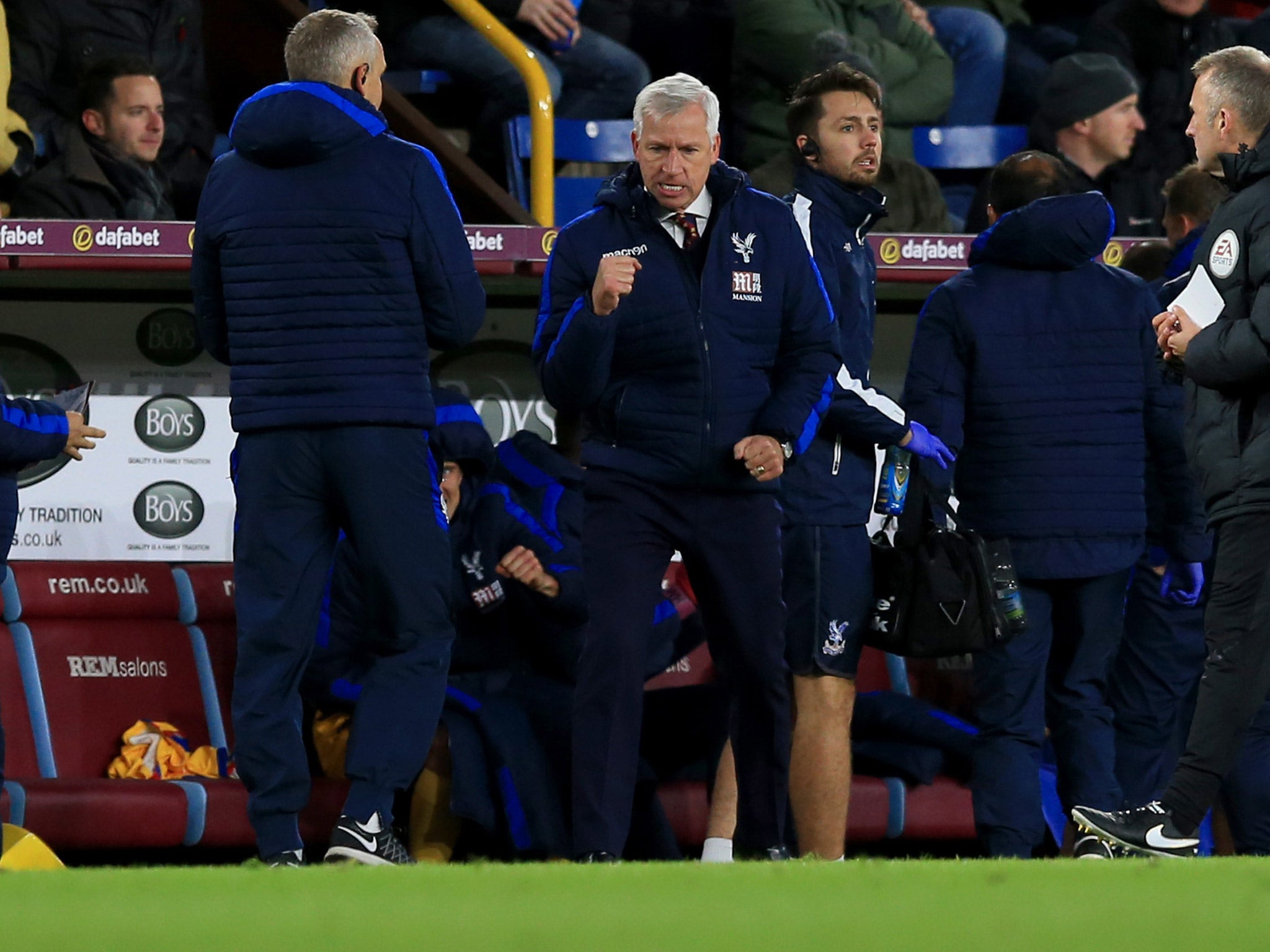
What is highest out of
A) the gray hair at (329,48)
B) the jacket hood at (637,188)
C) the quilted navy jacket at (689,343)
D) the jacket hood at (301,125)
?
the gray hair at (329,48)

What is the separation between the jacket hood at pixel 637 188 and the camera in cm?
476

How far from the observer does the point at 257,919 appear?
2719mm

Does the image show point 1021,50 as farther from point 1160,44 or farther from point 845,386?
point 845,386

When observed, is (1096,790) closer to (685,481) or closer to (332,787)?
(685,481)

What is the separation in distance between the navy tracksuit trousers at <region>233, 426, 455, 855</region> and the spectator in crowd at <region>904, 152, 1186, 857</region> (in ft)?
4.66

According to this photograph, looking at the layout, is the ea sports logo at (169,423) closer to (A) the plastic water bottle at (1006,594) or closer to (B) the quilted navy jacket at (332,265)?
(B) the quilted navy jacket at (332,265)

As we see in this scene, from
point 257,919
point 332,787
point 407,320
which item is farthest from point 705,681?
point 257,919

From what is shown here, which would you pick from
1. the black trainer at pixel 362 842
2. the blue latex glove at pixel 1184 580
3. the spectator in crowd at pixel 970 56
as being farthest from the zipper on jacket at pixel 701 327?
the spectator in crowd at pixel 970 56

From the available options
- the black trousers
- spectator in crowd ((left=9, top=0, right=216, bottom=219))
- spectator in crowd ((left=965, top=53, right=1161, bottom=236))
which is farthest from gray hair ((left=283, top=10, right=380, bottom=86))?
spectator in crowd ((left=965, top=53, right=1161, bottom=236))

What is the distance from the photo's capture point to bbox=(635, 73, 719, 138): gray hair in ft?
15.4

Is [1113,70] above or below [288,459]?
above

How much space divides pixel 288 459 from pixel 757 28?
4.16 m

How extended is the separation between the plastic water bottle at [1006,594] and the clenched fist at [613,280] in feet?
4.12

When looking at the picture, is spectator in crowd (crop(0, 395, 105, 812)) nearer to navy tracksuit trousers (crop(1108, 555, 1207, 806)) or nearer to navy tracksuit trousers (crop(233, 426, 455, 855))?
navy tracksuit trousers (crop(233, 426, 455, 855))
